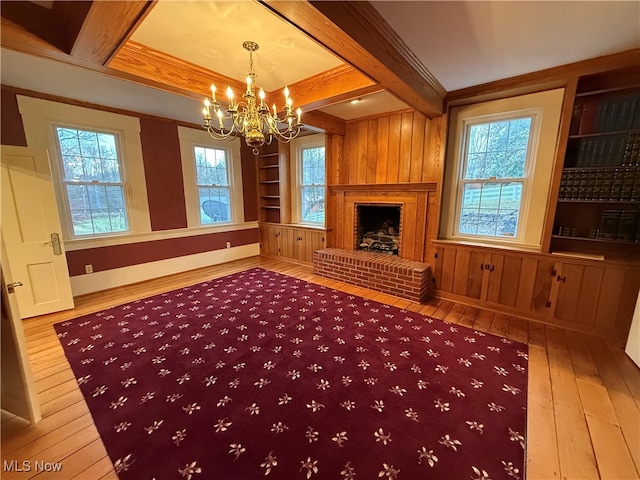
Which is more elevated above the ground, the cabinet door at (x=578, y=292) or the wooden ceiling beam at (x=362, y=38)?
the wooden ceiling beam at (x=362, y=38)

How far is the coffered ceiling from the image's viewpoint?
1626 mm

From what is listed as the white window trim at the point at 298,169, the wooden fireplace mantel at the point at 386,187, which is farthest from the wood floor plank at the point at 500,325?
the white window trim at the point at 298,169

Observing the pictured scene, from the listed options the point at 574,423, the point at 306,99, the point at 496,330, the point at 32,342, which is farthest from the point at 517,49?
the point at 32,342

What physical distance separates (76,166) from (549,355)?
5.73m

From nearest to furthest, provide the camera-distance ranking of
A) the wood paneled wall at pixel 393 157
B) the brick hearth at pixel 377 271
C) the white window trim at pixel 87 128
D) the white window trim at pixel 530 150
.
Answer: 1. the white window trim at pixel 530 150
2. the white window trim at pixel 87 128
3. the brick hearth at pixel 377 271
4. the wood paneled wall at pixel 393 157

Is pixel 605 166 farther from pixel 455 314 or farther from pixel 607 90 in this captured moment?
pixel 455 314

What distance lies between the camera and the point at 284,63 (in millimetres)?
2547

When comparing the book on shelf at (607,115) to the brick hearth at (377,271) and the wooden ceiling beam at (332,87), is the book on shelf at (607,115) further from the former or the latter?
the brick hearth at (377,271)

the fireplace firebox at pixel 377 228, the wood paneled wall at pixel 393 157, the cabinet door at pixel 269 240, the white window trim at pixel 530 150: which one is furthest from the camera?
the cabinet door at pixel 269 240

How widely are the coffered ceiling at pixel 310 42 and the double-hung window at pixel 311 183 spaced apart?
6.29ft

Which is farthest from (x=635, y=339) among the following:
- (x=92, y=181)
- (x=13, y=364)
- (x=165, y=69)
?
(x=92, y=181)

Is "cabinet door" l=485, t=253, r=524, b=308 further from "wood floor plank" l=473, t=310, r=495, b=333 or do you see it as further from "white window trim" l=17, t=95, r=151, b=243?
"white window trim" l=17, t=95, r=151, b=243

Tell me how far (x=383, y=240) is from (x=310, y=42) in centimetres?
298

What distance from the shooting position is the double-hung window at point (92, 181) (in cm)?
345
